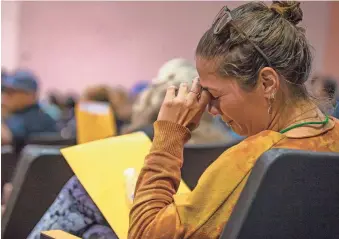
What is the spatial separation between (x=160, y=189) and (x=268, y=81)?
0.97 ft

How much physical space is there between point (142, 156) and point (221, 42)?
647mm

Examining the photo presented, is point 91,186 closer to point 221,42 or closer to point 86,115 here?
point 221,42

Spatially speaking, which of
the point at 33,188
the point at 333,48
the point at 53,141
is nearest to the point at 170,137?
the point at 33,188

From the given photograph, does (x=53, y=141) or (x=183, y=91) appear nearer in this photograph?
(x=183, y=91)

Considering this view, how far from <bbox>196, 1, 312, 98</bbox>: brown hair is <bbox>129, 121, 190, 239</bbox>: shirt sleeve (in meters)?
0.17

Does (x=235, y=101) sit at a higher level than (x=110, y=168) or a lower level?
higher

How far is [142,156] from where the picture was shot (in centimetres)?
201

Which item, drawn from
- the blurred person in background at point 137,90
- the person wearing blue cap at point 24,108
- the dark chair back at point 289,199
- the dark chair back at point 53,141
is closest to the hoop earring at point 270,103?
the dark chair back at point 289,199

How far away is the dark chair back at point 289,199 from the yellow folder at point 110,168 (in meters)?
0.56

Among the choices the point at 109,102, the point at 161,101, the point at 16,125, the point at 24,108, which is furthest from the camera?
the point at 109,102

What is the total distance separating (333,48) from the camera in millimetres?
7465

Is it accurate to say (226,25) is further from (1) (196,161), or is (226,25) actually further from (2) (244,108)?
(1) (196,161)

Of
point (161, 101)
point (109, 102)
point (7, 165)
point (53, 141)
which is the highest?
point (161, 101)

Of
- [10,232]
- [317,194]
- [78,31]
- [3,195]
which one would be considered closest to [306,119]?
[317,194]
